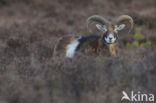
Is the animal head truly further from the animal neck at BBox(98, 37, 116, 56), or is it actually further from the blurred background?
the blurred background

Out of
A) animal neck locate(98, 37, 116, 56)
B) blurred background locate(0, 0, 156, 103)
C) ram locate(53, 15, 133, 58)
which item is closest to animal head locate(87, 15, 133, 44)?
ram locate(53, 15, 133, 58)

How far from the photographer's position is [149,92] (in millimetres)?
7949

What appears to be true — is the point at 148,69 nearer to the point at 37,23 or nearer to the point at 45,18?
the point at 37,23

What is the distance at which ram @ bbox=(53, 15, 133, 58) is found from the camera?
1166 centimetres

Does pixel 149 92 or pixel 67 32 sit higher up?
pixel 67 32

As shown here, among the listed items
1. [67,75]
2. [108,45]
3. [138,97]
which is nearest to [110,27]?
[108,45]

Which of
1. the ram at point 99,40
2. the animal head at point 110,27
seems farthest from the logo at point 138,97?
the animal head at point 110,27

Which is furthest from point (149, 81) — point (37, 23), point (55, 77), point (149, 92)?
point (37, 23)

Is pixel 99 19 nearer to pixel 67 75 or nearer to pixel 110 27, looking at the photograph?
pixel 110 27

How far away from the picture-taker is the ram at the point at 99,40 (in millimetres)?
11660

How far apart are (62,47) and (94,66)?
4.19 m

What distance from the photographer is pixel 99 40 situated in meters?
12.1

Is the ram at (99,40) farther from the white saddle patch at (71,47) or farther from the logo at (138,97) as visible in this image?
the logo at (138,97)

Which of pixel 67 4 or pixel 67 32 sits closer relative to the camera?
pixel 67 32
